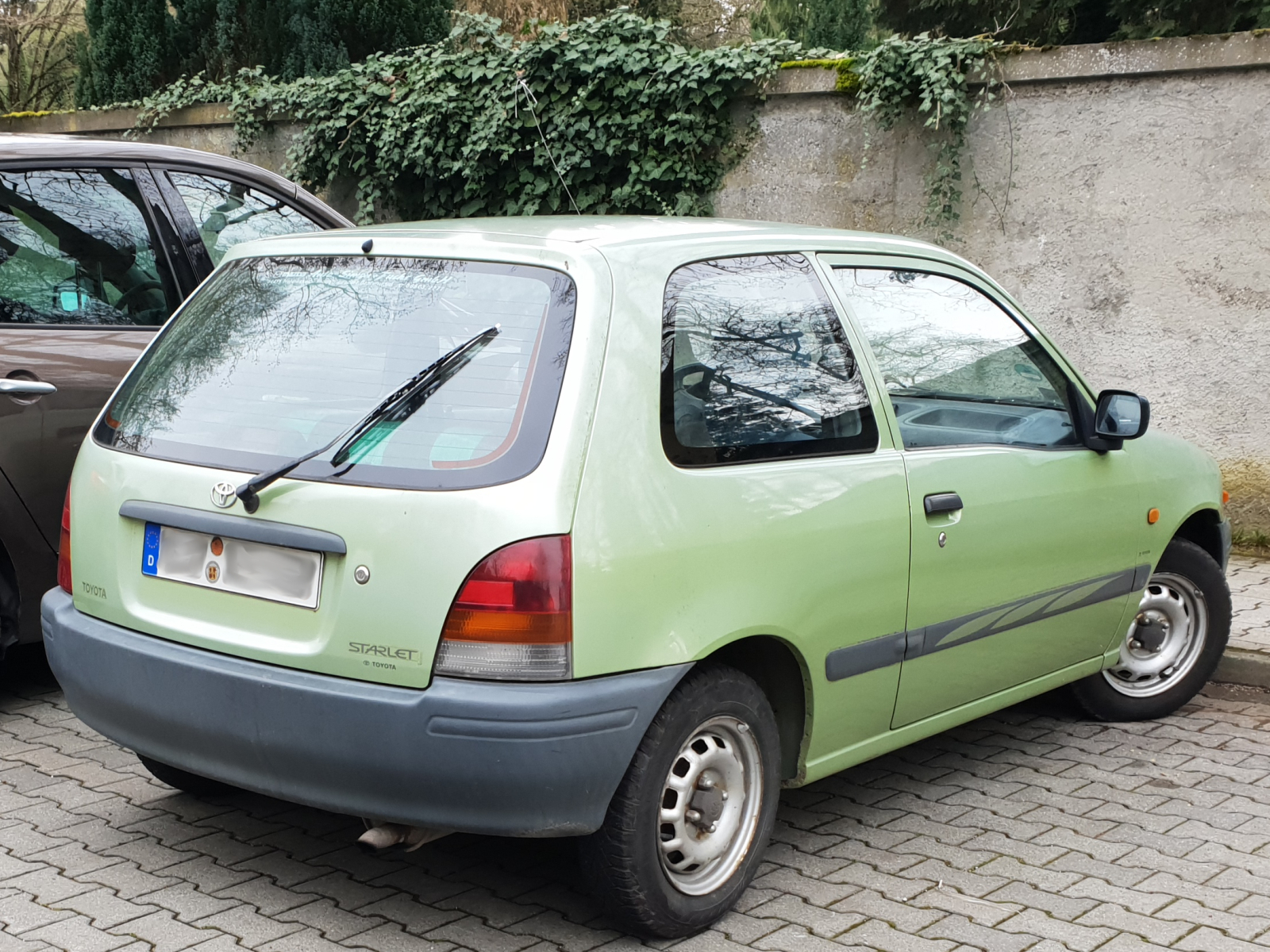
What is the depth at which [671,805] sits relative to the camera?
323 cm

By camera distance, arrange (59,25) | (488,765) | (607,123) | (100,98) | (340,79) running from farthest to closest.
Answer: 1. (59,25)
2. (100,98)
3. (340,79)
4. (607,123)
5. (488,765)

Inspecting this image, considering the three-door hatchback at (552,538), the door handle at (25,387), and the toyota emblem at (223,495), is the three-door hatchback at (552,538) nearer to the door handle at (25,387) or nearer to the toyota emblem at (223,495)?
the toyota emblem at (223,495)

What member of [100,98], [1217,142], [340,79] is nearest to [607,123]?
[340,79]

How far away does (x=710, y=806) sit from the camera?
10.9ft

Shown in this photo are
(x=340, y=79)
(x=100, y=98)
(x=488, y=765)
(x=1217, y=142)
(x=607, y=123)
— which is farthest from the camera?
(x=100, y=98)

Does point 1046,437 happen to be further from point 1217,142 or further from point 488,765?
point 1217,142

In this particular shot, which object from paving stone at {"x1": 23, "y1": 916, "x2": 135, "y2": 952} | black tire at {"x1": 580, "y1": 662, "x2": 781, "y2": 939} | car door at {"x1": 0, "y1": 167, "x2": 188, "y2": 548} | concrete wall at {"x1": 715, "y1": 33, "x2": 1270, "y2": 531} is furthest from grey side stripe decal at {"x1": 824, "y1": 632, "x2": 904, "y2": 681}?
concrete wall at {"x1": 715, "y1": 33, "x2": 1270, "y2": 531}

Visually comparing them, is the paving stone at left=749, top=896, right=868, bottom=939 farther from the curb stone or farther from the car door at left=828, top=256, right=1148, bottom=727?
the curb stone

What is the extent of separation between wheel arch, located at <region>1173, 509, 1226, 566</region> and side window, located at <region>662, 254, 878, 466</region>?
6.77ft

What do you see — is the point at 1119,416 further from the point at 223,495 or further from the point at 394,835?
the point at 223,495

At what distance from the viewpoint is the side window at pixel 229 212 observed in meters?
5.29

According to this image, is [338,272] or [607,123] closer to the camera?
[338,272]

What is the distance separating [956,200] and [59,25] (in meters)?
11.2

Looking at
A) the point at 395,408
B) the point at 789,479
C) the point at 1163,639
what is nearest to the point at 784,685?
the point at 789,479
